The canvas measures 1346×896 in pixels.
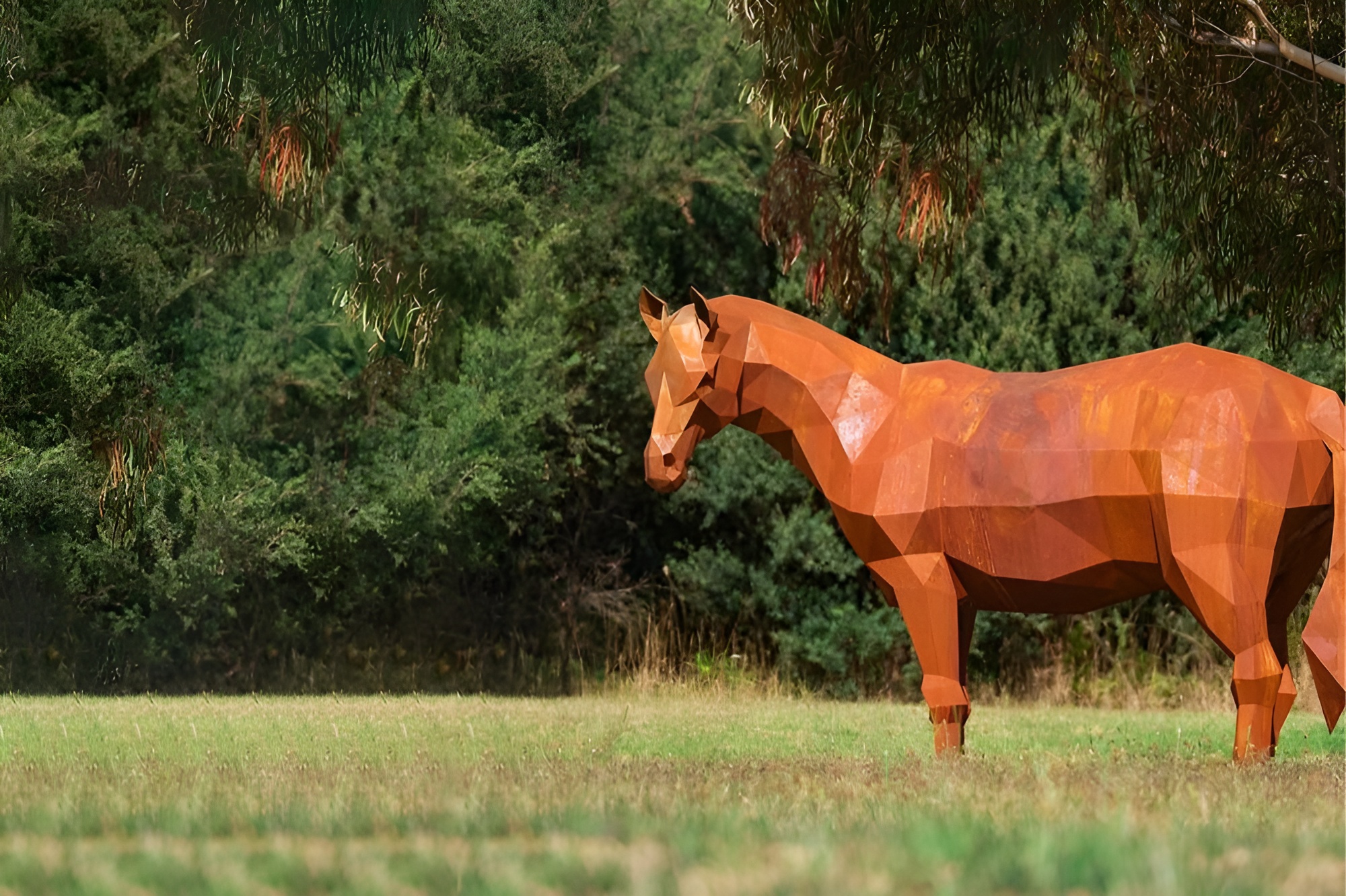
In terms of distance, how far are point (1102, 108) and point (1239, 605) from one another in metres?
5.54

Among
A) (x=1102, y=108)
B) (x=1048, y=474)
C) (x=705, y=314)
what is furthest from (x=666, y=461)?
(x=1102, y=108)

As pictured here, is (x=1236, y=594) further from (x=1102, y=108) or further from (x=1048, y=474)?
(x=1102, y=108)

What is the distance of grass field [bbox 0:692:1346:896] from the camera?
3.24 meters

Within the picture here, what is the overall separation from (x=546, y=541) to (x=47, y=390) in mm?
6399

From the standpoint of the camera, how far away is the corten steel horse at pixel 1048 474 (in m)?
6.84

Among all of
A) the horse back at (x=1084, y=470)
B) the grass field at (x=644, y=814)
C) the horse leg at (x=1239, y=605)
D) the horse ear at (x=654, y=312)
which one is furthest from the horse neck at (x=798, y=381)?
the horse leg at (x=1239, y=605)

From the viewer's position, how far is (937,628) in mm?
7277

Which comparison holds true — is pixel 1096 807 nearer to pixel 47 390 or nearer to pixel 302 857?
pixel 302 857

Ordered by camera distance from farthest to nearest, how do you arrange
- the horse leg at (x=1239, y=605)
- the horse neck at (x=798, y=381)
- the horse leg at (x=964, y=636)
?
the horse neck at (x=798, y=381)
the horse leg at (x=964, y=636)
the horse leg at (x=1239, y=605)

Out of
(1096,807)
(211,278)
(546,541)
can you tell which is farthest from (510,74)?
(1096,807)

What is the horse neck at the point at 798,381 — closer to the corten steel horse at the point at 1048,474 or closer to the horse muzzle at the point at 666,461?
the corten steel horse at the point at 1048,474

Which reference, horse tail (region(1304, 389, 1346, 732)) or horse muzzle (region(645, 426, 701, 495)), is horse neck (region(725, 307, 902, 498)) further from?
horse tail (region(1304, 389, 1346, 732))

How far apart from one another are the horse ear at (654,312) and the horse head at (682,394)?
0.12 ft

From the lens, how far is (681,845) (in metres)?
3.56
